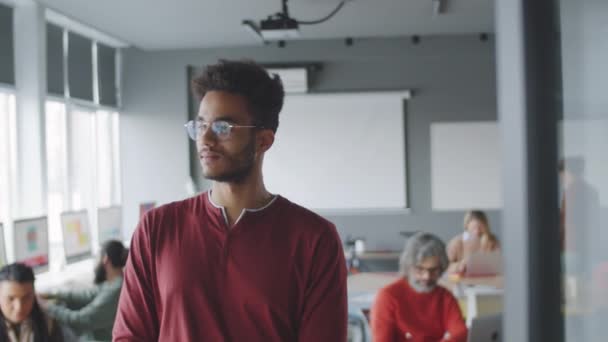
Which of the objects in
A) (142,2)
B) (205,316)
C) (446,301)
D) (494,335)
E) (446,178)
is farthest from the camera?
(446,178)

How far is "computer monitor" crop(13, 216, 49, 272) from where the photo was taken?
4.49m

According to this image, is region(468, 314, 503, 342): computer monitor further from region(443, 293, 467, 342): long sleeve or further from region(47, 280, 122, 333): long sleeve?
region(47, 280, 122, 333): long sleeve

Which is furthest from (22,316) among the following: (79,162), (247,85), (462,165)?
(462,165)

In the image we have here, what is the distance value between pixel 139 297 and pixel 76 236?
4.50 m

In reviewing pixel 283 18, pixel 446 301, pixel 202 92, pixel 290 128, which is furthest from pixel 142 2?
pixel 202 92

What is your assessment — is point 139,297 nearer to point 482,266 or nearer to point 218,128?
point 218,128

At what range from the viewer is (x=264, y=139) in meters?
1.35

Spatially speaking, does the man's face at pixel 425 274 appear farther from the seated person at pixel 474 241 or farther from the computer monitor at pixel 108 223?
the computer monitor at pixel 108 223

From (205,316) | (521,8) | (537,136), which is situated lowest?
(205,316)

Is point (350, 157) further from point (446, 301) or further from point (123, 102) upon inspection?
point (446, 301)

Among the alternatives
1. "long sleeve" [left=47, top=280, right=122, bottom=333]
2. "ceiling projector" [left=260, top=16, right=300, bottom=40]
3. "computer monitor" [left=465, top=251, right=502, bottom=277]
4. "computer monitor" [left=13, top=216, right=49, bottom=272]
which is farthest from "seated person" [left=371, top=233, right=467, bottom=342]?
"computer monitor" [left=13, top=216, right=49, bottom=272]

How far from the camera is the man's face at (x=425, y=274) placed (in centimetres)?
312

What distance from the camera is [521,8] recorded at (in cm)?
112

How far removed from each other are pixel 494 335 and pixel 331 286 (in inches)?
75.0
